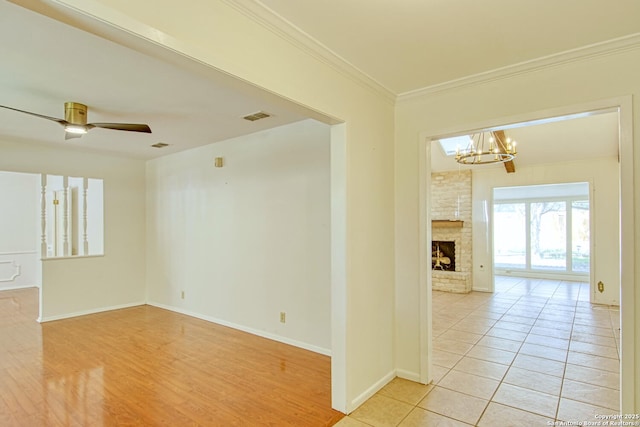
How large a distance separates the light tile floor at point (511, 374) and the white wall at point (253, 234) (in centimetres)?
122

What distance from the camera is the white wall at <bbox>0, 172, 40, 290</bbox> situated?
24.4 feet

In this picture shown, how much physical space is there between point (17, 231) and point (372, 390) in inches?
345

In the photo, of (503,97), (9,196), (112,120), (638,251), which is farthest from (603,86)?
(9,196)

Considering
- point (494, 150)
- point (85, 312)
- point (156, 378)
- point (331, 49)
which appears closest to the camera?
point (331, 49)

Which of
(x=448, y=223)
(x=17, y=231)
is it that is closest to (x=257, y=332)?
Result: (x=448, y=223)

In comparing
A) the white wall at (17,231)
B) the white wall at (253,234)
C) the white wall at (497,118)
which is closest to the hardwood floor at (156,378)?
the white wall at (253,234)

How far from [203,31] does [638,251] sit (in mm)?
2786

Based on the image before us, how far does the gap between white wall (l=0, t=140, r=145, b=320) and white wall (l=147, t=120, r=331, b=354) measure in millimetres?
456

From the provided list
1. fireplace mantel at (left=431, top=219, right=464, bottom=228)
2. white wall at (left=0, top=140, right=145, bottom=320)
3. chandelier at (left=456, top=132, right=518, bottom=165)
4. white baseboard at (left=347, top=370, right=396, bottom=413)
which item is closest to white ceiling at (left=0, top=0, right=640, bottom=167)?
white wall at (left=0, top=140, right=145, bottom=320)

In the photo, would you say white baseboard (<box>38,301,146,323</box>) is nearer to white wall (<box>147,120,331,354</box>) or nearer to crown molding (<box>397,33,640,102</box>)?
white wall (<box>147,120,331,354</box>)

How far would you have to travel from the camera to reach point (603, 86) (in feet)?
7.34

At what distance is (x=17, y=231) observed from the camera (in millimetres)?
7645

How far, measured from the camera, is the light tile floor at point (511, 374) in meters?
2.45

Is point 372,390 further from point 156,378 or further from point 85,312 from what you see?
Result: point 85,312
